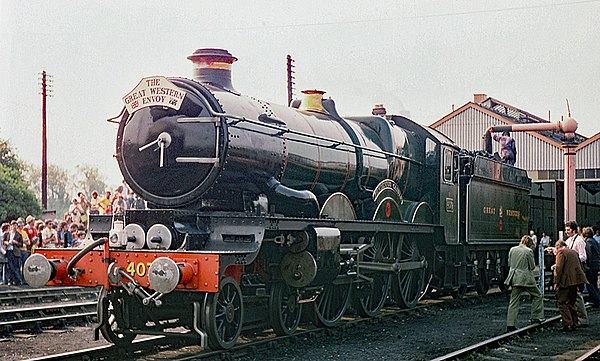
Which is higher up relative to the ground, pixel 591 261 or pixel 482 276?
pixel 591 261

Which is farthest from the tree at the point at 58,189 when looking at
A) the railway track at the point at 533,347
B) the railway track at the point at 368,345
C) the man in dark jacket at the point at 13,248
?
the railway track at the point at 533,347

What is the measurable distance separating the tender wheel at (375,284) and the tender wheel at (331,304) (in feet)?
1.48

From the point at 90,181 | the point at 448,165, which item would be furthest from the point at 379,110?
the point at 90,181

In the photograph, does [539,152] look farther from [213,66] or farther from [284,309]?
[213,66]

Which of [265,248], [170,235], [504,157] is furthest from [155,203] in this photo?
[504,157]

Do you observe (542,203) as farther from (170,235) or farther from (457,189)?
(170,235)

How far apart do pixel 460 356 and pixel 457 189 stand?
6.89m

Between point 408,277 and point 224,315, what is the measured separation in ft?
19.6

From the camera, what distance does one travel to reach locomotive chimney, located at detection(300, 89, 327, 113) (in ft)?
41.4

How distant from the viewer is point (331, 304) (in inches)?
477

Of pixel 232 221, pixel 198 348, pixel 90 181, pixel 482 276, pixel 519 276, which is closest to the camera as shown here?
pixel 232 221

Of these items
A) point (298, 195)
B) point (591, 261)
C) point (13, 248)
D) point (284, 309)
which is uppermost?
point (298, 195)

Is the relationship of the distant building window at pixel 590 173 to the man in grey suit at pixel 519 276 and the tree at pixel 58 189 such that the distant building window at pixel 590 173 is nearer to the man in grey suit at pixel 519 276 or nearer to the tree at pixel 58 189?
the man in grey suit at pixel 519 276

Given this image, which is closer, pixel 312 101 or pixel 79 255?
pixel 79 255
